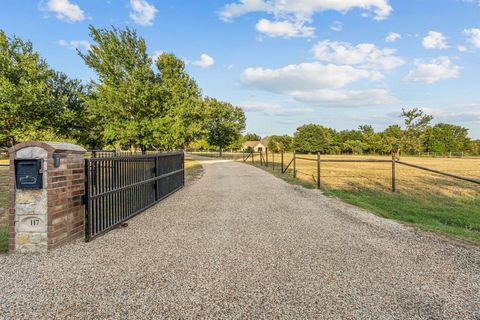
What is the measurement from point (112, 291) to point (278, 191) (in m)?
7.31

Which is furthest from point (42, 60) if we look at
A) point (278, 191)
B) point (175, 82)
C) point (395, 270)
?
point (395, 270)

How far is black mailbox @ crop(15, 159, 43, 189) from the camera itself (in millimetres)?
3668

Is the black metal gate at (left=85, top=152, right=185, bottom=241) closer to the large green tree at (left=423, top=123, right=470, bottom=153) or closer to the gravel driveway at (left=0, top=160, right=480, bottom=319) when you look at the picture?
the gravel driveway at (left=0, top=160, right=480, bottom=319)

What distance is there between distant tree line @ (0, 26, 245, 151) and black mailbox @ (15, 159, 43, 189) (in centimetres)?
1969

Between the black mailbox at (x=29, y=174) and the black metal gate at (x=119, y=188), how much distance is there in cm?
73

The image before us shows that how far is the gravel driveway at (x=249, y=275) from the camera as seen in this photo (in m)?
2.43

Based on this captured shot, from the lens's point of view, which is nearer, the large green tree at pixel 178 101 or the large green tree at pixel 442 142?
the large green tree at pixel 178 101

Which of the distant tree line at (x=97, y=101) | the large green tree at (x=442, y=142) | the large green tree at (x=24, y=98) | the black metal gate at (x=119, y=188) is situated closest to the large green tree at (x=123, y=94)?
the distant tree line at (x=97, y=101)

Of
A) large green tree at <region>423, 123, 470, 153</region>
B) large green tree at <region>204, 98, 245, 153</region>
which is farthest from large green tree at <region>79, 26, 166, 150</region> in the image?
large green tree at <region>423, 123, 470, 153</region>

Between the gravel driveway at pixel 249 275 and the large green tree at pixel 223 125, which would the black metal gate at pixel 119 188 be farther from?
the large green tree at pixel 223 125

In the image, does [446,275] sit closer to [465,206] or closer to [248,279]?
[248,279]

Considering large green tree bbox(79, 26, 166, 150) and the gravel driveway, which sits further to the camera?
large green tree bbox(79, 26, 166, 150)

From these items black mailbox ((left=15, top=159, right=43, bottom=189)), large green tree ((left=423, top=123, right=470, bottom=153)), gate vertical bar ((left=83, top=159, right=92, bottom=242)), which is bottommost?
gate vertical bar ((left=83, top=159, right=92, bottom=242))

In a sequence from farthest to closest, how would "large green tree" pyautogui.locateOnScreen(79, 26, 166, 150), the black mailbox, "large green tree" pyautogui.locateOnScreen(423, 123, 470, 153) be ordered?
"large green tree" pyautogui.locateOnScreen(423, 123, 470, 153)
"large green tree" pyautogui.locateOnScreen(79, 26, 166, 150)
the black mailbox
